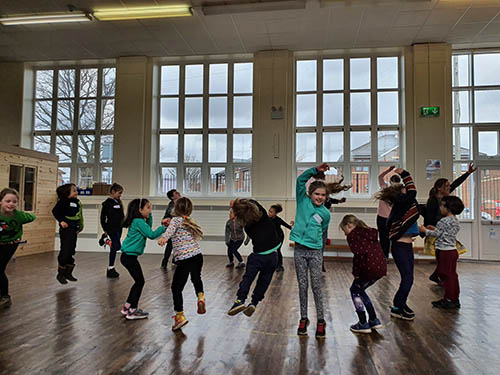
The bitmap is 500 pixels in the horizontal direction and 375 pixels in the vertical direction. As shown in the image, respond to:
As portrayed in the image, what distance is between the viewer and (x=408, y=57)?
312 inches

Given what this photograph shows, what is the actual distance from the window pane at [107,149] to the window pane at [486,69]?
910cm

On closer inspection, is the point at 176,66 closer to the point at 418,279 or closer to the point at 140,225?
the point at 140,225

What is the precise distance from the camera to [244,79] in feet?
28.8

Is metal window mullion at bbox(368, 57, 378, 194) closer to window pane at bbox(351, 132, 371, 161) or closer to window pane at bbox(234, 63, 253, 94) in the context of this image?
window pane at bbox(351, 132, 371, 161)

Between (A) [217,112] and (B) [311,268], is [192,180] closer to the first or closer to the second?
(A) [217,112]

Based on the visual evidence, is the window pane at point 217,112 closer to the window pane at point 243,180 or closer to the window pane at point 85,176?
the window pane at point 243,180

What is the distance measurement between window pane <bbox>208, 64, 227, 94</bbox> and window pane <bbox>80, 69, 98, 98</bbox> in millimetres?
3205

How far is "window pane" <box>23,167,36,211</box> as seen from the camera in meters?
7.57

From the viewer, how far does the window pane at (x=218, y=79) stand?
8859 mm

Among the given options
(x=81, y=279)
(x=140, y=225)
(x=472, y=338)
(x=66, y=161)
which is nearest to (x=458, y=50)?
(x=472, y=338)

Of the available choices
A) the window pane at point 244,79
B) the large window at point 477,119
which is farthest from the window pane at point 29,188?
the large window at point 477,119

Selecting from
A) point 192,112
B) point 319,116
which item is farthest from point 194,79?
point 319,116

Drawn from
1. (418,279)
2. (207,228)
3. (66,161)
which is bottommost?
(418,279)

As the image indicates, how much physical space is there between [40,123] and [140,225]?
820 centimetres
